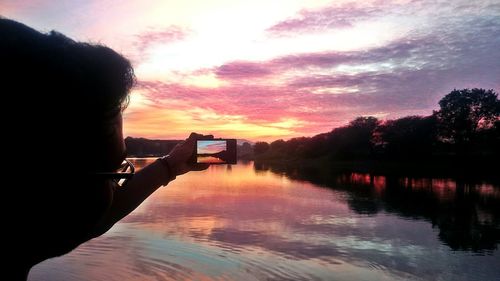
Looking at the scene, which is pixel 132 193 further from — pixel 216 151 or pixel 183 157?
pixel 216 151

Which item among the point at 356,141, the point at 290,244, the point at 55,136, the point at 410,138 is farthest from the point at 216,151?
the point at 356,141

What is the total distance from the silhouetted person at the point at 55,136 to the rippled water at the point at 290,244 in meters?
5.29

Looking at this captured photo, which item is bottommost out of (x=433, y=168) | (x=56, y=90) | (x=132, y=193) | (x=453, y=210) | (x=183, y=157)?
(x=453, y=210)

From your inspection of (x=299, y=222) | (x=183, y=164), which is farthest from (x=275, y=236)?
(x=183, y=164)

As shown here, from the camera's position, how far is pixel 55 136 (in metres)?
0.85

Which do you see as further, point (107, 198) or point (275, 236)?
point (275, 236)

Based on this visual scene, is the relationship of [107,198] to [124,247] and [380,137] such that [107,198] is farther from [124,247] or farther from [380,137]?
[380,137]

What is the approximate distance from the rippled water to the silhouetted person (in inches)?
208

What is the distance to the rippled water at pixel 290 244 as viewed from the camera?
11180 mm

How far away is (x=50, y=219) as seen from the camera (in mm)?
892

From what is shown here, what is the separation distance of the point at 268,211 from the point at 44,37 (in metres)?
22.0

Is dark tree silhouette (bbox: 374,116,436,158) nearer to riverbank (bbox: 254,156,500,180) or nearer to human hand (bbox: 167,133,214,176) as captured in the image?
riverbank (bbox: 254,156,500,180)

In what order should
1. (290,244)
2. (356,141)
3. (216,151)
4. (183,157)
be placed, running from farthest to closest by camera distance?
1. (356,141)
2. (290,244)
3. (216,151)
4. (183,157)

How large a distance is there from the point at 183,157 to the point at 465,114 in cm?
7910
